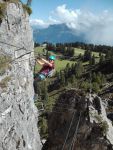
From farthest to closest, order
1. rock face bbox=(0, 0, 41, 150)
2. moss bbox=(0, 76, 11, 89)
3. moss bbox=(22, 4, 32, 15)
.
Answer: moss bbox=(22, 4, 32, 15)
moss bbox=(0, 76, 11, 89)
rock face bbox=(0, 0, 41, 150)

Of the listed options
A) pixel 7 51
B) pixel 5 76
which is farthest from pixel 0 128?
pixel 7 51

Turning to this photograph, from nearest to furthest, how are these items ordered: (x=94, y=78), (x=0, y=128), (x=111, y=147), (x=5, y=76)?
1. (x=0, y=128)
2. (x=5, y=76)
3. (x=111, y=147)
4. (x=94, y=78)

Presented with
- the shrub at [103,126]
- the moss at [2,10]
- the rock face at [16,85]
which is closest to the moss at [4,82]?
the rock face at [16,85]

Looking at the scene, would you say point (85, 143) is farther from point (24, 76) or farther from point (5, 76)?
point (5, 76)

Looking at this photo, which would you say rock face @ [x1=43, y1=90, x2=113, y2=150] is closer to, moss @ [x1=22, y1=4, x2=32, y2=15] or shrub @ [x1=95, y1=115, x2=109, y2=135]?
shrub @ [x1=95, y1=115, x2=109, y2=135]

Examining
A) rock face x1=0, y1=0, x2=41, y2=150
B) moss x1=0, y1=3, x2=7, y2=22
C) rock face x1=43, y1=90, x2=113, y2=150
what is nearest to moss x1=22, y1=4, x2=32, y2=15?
rock face x1=0, y1=0, x2=41, y2=150

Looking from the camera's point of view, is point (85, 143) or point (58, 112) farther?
point (58, 112)

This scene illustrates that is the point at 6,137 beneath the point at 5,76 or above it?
beneath
